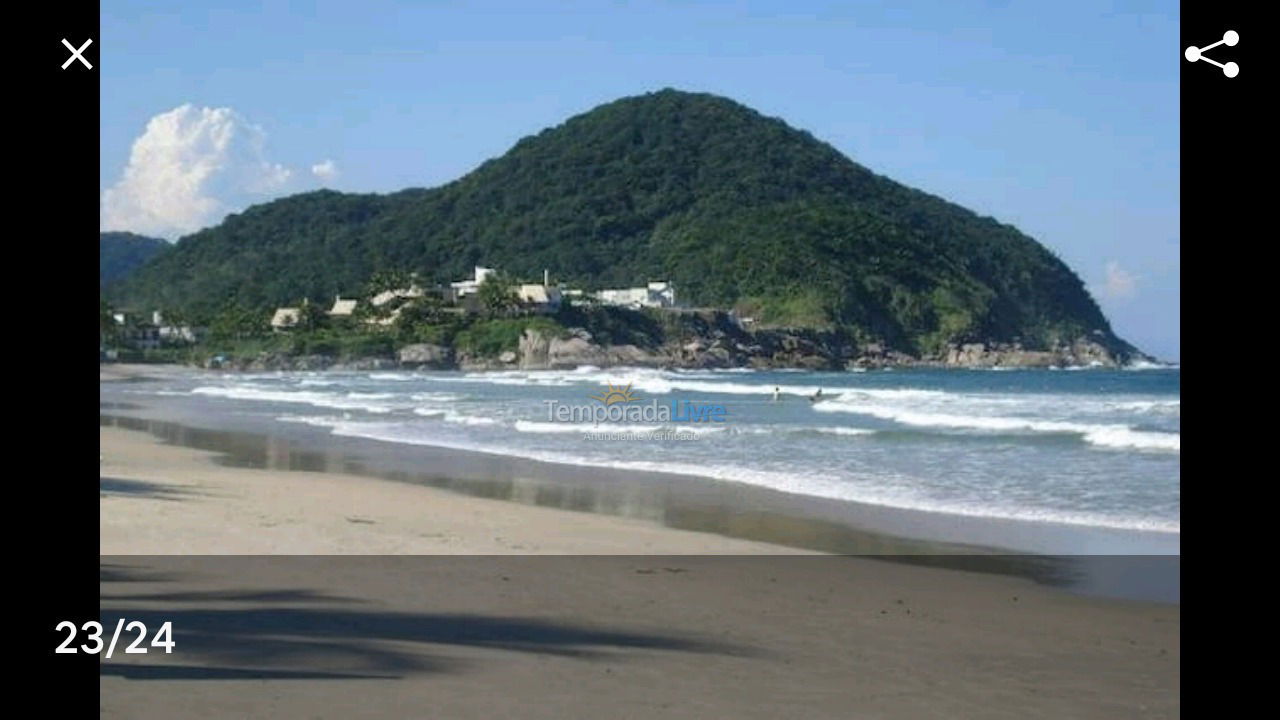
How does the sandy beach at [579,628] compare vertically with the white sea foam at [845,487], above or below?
above

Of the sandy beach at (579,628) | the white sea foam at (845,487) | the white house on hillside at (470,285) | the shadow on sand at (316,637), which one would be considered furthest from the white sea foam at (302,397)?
the white house on hillside at (470,285)

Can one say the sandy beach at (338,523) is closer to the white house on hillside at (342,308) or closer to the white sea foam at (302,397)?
the white sea foam at (302,397)

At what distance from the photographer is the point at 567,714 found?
5.50 metres

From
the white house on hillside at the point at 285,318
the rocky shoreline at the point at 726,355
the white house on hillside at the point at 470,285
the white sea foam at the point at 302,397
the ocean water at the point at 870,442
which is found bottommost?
the ocean water at the point at 870,442

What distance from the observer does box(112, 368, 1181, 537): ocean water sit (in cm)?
1578

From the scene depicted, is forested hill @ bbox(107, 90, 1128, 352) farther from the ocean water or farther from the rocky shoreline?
the ocean water

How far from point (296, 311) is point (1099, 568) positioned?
82.7 meters

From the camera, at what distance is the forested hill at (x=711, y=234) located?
347 ft

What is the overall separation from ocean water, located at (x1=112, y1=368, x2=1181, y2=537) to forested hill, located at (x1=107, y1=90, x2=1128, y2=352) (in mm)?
50587

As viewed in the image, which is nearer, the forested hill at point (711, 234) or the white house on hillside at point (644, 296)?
the white house on hillside at point (644, 296)

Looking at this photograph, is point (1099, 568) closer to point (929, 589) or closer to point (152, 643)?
point (929, 589)

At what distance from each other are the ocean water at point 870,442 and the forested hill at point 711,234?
50.6 metres
